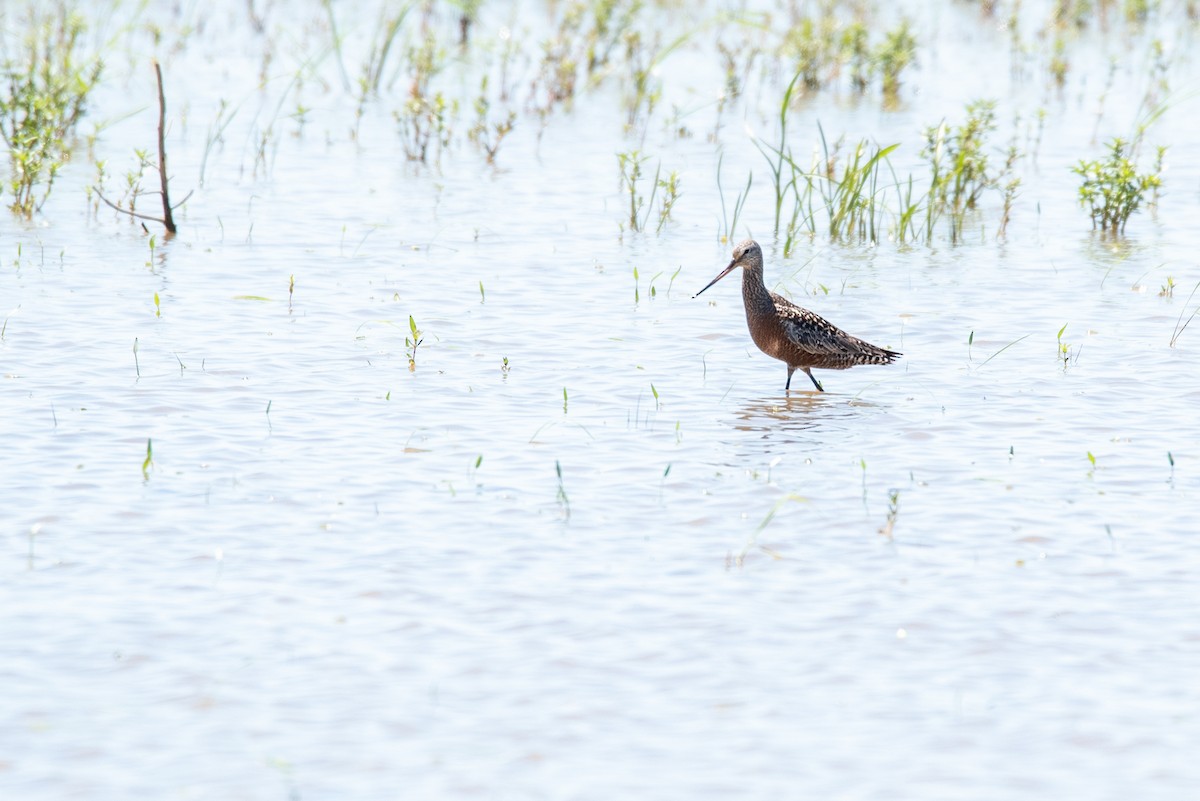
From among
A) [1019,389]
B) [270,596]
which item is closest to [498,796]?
[270,596]

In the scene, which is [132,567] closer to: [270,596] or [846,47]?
[270,596]

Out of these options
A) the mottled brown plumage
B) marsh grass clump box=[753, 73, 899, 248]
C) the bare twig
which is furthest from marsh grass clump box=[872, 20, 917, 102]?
the mottled brown plumage

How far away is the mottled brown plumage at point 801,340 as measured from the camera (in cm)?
957

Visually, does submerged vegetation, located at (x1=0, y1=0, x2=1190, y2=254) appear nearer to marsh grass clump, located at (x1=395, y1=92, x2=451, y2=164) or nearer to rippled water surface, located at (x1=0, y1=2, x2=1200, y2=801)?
marsh grass clump, located at (x1=395, y1=92, x2=451, y2=164)

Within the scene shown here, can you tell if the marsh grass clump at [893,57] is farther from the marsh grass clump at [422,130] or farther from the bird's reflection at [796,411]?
the bird's reflection at [796,411]

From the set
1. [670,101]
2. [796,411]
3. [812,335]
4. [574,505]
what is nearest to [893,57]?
[670,101]

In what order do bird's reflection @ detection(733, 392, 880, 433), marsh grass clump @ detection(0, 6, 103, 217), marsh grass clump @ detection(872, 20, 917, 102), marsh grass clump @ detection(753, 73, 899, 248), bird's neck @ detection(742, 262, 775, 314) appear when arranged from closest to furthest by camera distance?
bird's reflection @ detection(733, 392, 880, 433) → bird's neck @ detection(742, 262, 775, 314) → marsh grass clump @ detection(753, 73, 899, 248) → marsh grass clump @ detection(0, 6, 103, 217) → marsh grass clump @ detection(872, 20, 917, 102)

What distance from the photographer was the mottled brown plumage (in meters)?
9.57

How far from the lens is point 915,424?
884 centimetres

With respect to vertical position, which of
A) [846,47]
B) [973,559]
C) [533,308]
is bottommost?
[973,559]

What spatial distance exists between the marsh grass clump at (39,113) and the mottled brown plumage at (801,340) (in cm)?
596

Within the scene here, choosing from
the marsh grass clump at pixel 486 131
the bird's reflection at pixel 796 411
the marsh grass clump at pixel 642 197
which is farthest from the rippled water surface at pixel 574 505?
the marsh grass clump at pixel 486 131

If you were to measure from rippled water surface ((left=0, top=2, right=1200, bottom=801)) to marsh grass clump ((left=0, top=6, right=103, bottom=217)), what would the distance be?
0.37 metres

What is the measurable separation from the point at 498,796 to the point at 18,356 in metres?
5.67
